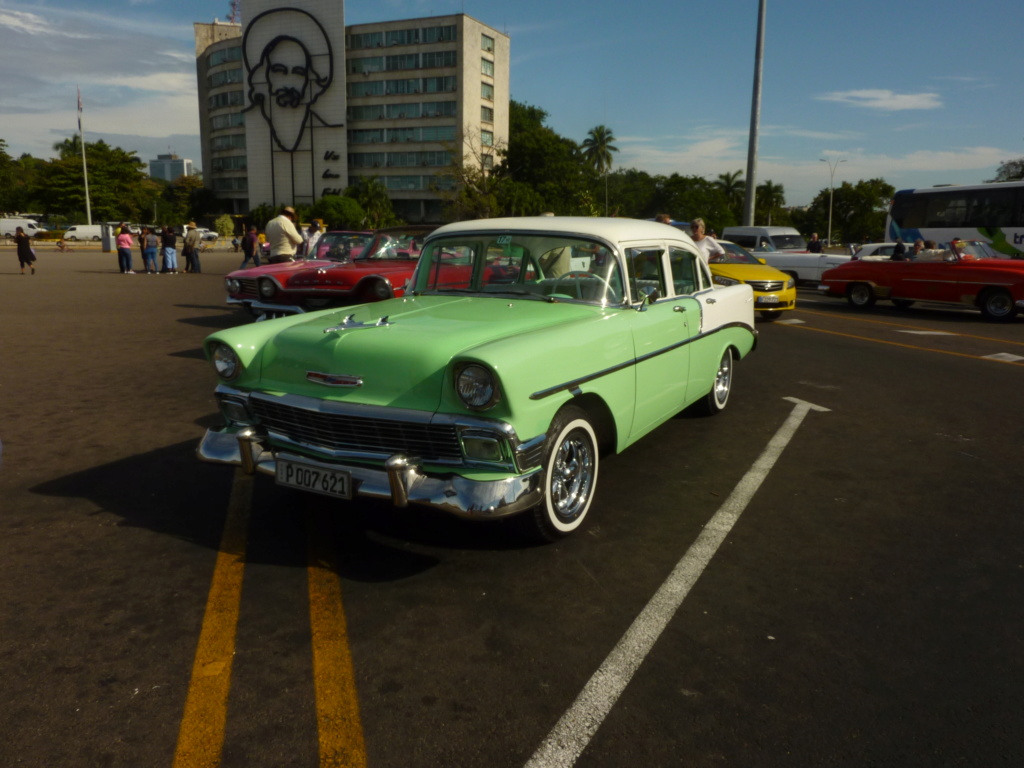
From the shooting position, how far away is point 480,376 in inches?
152

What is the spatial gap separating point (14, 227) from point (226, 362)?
77.6m

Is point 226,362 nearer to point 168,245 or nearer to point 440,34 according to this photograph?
point 168,245

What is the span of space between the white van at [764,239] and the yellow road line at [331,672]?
2190 cm

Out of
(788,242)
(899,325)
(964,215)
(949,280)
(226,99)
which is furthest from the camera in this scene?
(226,99)

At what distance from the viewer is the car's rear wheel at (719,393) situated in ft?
23.2

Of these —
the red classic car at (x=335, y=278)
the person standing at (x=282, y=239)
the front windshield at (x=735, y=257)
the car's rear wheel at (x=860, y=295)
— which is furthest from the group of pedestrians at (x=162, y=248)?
the car's rear wheel at (x=860, y=295)

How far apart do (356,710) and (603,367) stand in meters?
2.34

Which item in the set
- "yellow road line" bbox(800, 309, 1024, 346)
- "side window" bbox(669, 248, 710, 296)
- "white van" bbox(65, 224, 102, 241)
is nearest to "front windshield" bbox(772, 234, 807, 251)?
"yellow road line" bbox(800, 309, 1024, 346)

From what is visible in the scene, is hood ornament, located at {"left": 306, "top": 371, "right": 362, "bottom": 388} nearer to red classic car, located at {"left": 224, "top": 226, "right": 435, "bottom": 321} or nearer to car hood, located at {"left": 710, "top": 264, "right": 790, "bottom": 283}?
red classic car, located at {"left": 224, "top": 226, "right": 435, "bottom": 321}

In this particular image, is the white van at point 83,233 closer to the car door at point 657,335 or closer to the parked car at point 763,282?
the parked car at point 763,282

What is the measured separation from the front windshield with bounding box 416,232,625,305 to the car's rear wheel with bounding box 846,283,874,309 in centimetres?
1446

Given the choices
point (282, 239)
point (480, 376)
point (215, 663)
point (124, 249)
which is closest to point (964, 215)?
point (282, 239)

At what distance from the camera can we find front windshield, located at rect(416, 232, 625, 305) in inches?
206

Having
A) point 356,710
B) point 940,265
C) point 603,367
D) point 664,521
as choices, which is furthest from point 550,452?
point 940,265
